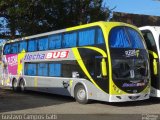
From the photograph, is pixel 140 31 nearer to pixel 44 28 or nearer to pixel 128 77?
pixel 128 77

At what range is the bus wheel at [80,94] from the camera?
1829cm

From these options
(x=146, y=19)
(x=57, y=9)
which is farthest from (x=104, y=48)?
(x=146, y=19)

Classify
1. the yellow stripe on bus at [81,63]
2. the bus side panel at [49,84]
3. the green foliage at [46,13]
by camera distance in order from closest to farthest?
the yellow stripe on bus at [81,63], the bus side panel at [49,84], the green foliage at [46,13]

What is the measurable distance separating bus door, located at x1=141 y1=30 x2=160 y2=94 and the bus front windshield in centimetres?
60

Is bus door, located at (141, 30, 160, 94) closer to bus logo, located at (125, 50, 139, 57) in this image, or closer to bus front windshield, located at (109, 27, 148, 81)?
bus front windshield, located at (109, 27, 148, 81)

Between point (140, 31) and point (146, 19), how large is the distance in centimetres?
1665

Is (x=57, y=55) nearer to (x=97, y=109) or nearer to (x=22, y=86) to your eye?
(x=22, y=86)

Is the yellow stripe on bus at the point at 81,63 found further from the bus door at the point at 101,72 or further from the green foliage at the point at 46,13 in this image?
the green foliage at the point at 46,13

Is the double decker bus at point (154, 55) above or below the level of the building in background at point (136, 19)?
below

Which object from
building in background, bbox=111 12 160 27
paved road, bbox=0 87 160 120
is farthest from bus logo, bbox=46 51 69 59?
building in background, bbox=111 12 160 27

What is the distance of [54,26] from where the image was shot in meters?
31.0

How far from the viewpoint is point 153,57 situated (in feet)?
61.0

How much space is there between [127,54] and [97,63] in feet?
4.27

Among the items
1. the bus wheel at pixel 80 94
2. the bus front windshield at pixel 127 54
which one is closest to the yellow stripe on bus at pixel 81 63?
the bus wheel at pixel 80 94
